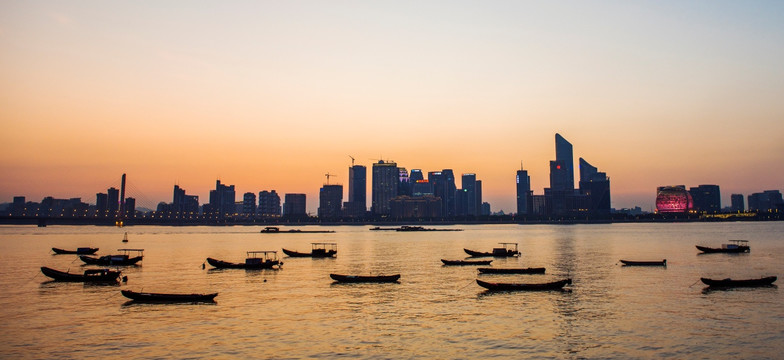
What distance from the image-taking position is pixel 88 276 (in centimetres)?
8131

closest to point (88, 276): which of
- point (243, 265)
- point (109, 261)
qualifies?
point (243, 265)

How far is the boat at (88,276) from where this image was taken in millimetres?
81625

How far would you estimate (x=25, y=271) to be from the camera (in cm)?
10075

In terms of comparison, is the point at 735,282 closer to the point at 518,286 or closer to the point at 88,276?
the point at 518,286

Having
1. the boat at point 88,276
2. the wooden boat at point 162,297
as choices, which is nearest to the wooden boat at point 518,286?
the wooden boat at point 162,297

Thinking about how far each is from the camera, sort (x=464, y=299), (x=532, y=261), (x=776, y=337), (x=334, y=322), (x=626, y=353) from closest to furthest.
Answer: (x=626, y=353) < (x=776, y=337) < (x=334, y=322) < (x=464, y=299) < (x=532, y=261)

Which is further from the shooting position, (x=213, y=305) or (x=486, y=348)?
(x=213, y=305)

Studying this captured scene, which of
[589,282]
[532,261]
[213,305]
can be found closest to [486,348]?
[213,305]

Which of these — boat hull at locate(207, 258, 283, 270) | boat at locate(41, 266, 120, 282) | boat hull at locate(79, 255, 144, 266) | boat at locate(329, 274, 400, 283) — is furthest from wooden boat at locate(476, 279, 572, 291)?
boat hull at locate(79, 255, 144, 266)

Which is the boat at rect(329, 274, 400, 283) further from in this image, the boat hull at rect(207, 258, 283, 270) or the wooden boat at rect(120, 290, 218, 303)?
the boat hull at rect(207, 258, 283, 270)

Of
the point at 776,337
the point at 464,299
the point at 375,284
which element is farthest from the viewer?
the point at 375,284

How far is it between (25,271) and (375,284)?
226 ft

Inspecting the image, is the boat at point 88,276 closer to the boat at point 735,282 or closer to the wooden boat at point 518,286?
the wooden boat at point 518,286

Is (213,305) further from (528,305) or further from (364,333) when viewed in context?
(528,305)
